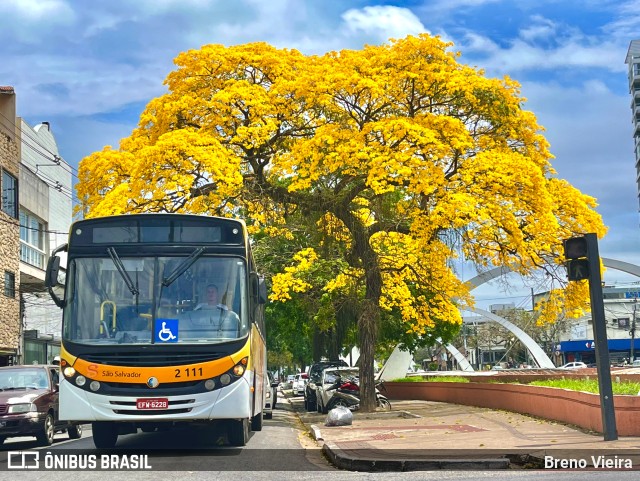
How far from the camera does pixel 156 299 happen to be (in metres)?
13.8

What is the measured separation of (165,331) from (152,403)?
3.50 ft

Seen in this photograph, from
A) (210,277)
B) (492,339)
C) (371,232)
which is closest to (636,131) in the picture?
(492,339)

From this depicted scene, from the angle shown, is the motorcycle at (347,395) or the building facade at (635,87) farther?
the building facade at (635,87)

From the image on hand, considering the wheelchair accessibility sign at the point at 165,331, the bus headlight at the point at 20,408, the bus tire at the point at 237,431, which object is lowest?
the bus tire at the point at 237,431

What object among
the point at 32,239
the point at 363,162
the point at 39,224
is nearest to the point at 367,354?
the point at 363,162

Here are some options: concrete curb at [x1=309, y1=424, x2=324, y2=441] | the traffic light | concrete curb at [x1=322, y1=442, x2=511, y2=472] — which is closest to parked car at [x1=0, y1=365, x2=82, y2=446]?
concrete curb at [x1=309, y1=424, x2=324, y2=441]

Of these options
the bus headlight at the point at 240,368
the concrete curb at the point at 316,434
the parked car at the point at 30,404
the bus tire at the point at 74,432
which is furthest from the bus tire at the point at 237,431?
the bus tire at the point at 74,432

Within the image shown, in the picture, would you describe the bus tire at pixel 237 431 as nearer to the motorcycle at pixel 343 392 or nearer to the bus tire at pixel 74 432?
the bus tire at pixel 74 432

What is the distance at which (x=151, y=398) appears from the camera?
13.3m

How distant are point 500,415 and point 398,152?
278 inches

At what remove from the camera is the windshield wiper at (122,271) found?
13.9 metres

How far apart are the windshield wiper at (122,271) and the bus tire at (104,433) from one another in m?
2.42

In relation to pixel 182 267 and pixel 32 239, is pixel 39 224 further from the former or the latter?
pixel 182 267

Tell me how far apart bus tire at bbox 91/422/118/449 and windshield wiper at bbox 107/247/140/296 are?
242 cm
